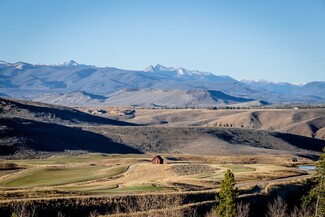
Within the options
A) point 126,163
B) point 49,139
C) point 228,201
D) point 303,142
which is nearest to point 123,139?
point 49,139

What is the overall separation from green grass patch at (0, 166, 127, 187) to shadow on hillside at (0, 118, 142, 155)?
35.8 metres

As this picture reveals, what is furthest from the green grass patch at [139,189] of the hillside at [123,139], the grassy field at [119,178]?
the hillside at [123,139]

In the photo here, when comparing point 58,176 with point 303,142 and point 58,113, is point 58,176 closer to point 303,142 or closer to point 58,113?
point 303,142

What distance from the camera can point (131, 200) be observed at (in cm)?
5059

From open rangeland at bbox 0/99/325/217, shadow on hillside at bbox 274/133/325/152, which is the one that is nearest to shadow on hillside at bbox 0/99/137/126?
open rangeland at bbox 0/99/325/217

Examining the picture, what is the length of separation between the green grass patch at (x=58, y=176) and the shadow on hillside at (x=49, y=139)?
1408 inches

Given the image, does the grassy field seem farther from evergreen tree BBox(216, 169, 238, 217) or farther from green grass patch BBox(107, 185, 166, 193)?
evergreen tree BBox(216, 169, 238, 217)

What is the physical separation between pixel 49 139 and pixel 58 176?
2297 inches

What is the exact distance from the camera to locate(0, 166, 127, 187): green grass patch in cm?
6278

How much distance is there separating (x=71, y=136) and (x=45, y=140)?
1231 centimetres

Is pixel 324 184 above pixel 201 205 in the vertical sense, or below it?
above

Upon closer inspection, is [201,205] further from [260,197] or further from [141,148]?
[141,148]

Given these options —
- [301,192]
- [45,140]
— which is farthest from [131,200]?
[45,140]

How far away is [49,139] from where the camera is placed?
126125 millimetres
